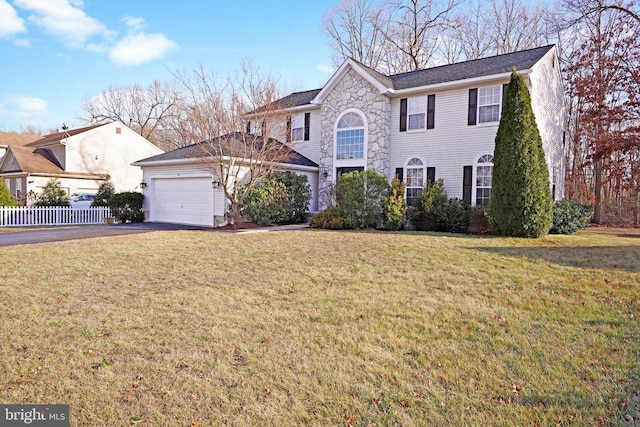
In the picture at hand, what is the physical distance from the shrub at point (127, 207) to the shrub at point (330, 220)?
949 centimetres

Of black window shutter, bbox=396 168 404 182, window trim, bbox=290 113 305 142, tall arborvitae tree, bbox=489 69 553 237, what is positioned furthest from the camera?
window trim, bbox=290 113 305 142

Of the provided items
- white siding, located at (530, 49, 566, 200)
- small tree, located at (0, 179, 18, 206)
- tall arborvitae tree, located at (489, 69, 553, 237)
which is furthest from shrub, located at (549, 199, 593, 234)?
small tree, located at (0, 179, 18, 206)

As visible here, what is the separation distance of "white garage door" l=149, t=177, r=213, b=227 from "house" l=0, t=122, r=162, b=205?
9.09m

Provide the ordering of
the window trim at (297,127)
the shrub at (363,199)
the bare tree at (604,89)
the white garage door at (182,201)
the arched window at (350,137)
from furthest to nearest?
the window trim at (297,127) → the bare tree at (604,89) → the arched window at (350,137) → the white garage door at (182,201) → the shrub at (363,199)

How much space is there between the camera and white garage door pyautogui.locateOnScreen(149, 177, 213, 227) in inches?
627

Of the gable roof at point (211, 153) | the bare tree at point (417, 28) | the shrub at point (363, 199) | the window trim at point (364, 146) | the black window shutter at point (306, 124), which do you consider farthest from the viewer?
the bare tree at point (417, 28)

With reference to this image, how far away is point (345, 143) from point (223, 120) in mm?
5286

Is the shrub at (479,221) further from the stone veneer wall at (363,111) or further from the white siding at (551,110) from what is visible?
the white siding at (551,110)

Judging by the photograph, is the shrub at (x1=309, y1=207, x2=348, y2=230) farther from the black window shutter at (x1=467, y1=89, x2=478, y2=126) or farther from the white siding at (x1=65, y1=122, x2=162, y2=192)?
the white siding at (x1=65, y1=122, x2=162, y2=192)

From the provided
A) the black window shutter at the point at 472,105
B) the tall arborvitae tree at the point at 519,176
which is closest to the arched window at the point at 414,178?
the black window shutter at the point at 472,105

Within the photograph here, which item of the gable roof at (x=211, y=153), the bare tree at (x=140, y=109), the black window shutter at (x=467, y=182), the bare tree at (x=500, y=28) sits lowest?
the black window shutter at (x=467, y=182)

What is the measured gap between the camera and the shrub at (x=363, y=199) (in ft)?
44.4

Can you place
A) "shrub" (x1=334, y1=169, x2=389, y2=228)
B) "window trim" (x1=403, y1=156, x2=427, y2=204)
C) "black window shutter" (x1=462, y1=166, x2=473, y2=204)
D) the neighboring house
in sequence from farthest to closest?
"window trim" (x1=403, y1=156, x2=427, y2=204) < the neighboring house < "black window shutter" (x1=462, y1=166, x2=473, y2=204) < "shrub" (x1=334, y1=169, x2=389, y2=228)

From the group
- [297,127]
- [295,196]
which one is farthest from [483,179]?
[297,127]
